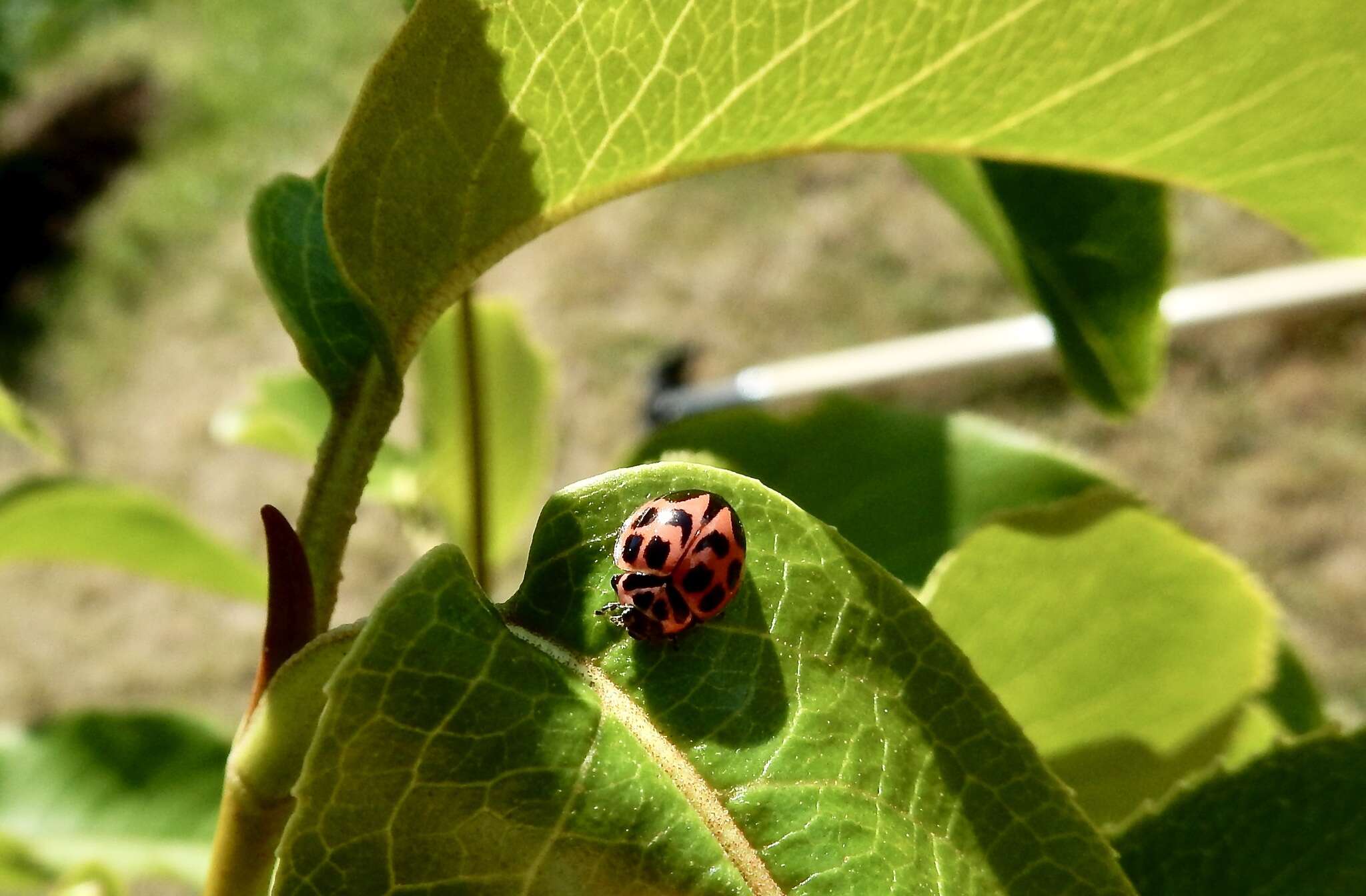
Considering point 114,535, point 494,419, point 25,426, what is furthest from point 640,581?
point 494,419

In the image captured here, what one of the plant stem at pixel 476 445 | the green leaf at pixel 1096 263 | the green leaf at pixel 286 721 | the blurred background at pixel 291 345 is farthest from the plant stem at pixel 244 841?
the blurred background at pixel 291 345

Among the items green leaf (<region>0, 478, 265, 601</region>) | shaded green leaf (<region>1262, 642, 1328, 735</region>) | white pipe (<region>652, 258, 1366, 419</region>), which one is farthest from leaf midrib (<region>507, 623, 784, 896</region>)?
white pipe (<region>652, 258, 1366, 419</region>)

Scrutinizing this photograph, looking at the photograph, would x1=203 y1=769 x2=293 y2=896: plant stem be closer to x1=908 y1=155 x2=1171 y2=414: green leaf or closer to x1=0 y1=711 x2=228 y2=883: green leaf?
x1=908 y1=155 x2=1171 y2=414: green leaf

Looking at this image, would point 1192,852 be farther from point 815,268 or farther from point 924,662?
point 815,268

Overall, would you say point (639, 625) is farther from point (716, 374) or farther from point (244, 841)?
point (716, 374)

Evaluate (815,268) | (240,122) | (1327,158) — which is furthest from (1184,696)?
(240,122)
